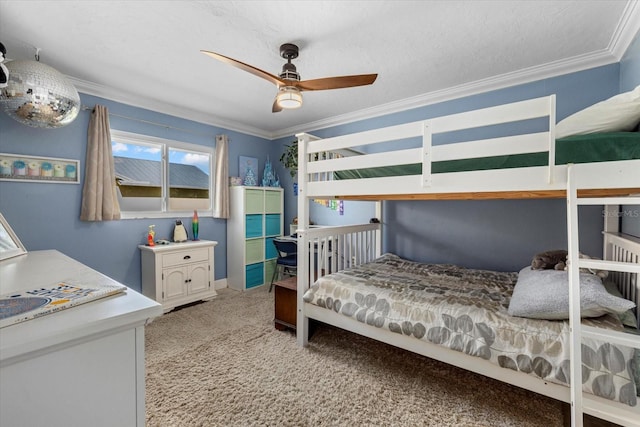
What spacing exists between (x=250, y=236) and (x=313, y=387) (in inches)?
94.0

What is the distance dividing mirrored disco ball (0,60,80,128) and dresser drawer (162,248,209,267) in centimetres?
155

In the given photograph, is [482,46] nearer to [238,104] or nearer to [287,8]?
[287,8]

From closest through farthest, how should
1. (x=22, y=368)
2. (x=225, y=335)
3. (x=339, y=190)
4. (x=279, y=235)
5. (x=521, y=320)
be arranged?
(x=22, y=368)
(x=521, y=320)
(x=339, y=190)
(x=225, y=335)
(x=279, y=235)

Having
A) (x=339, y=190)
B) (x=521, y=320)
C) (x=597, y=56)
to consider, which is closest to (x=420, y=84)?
(x=597, y=56)

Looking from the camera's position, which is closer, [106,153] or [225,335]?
[225,335]

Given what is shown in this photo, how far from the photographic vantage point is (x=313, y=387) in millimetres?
1769

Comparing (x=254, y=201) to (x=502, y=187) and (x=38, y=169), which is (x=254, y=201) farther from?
(x=502, y=187)

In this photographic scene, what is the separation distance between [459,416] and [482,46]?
8.34 feet

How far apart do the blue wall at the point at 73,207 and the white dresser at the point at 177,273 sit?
23cm

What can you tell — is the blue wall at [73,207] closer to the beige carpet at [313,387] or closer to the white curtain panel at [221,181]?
the white curtain panel at [221,181]

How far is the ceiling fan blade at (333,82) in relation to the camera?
1917 millimetres

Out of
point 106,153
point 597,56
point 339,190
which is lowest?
point 339,190

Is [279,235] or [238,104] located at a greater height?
[238,104]

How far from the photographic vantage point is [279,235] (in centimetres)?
430
